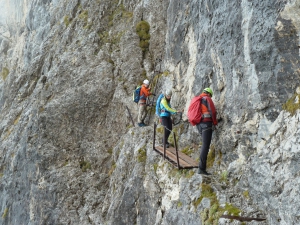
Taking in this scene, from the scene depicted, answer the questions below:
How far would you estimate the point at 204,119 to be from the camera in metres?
10.1

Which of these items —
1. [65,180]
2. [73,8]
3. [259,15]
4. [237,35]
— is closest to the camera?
[259,15]

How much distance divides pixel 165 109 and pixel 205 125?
10.6ft

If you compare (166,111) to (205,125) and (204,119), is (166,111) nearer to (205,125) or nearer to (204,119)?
(204,119)

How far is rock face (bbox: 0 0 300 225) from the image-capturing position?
8.23 metres

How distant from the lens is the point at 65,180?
63.2 ft

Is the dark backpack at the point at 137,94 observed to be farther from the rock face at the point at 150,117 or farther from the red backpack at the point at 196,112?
the red backpack at the point at 196,112

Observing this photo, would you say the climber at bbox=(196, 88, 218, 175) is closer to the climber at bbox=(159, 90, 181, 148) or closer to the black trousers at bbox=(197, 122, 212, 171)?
the black trousers at bbox=(197, 122, 212, 171)

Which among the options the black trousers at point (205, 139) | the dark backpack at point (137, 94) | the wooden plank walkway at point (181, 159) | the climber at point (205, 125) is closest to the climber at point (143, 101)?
the dark backpack at point (137, 94)

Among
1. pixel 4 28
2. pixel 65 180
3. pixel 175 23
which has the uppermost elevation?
pixel 4 28

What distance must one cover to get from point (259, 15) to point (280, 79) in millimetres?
Result: 2073

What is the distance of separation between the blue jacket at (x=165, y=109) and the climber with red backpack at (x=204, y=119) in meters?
2.36

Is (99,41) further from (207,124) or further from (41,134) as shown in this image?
(207,124)

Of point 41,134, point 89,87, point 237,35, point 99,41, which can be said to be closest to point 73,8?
point 99,41

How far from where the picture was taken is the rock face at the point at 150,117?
8.23 m
